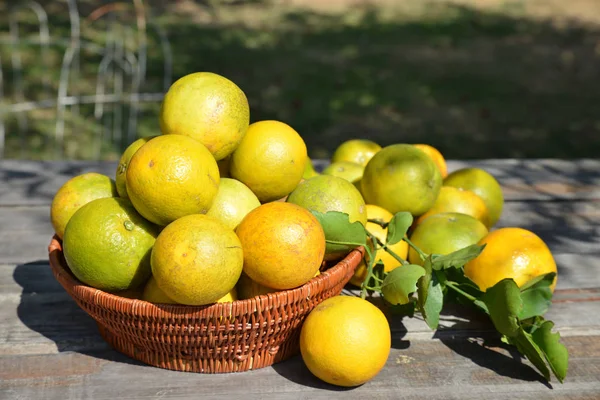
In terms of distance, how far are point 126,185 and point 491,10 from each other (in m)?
8.99

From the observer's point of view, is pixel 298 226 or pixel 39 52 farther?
pixel 39 52

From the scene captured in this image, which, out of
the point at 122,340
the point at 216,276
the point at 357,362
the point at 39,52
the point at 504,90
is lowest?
the point at 39,52

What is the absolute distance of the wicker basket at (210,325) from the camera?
4.52 ft

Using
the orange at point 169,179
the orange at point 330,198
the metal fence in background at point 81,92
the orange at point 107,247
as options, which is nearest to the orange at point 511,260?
the orange at point 330,198

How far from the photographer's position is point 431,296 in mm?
1536

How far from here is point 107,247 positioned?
143 cm

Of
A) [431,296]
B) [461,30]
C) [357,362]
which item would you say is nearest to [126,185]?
[357,362]

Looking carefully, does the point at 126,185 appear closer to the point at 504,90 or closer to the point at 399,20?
the point at 504,90

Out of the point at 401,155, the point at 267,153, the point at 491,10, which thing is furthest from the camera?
the point at 491,10

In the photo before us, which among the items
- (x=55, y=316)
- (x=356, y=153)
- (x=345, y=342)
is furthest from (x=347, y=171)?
(x=55, y=316)

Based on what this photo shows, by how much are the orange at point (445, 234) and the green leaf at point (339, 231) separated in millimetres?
297

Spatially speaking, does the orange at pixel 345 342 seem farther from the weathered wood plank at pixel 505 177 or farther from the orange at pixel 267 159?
the weathered wood plank at pixel 505 177

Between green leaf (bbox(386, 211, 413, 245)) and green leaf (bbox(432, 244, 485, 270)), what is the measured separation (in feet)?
0.41

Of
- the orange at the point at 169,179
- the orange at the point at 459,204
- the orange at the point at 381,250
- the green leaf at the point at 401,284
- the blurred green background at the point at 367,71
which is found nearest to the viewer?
the orange at the point at 169,179
